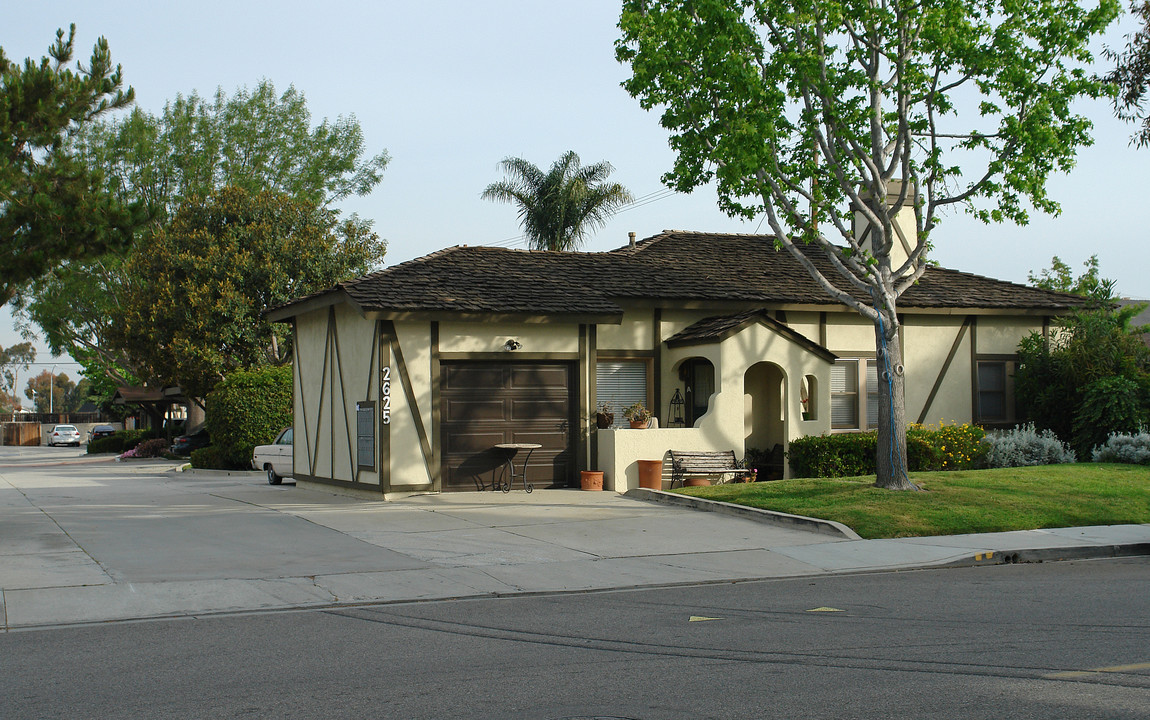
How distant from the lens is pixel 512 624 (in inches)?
346

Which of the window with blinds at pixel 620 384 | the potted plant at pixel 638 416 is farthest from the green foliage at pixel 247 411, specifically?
the potted plant at pixel 638 416

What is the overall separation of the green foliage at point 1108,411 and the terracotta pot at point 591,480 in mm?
10741

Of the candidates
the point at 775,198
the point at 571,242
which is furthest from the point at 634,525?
the point at 571,242

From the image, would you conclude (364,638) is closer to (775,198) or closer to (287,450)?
(775,198)

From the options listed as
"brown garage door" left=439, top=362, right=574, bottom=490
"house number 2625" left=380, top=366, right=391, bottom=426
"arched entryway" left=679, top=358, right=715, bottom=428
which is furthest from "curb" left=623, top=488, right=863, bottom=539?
"house number 2625" left=380, top=366, right=391, bottom=426

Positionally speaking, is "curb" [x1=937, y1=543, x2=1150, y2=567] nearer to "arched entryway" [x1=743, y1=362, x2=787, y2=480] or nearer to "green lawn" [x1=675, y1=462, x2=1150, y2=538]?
"green lawn" [x1=675, y1=462, x2=1150, y2=538]

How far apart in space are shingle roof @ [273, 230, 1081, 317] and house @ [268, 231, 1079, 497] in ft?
0.20

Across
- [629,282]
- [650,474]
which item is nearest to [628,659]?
[650,474]

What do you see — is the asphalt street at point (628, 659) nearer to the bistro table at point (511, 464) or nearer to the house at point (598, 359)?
the bistro table at point (511, 464)

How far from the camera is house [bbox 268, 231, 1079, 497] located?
19.1 meters

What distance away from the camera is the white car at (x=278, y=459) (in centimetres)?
2459

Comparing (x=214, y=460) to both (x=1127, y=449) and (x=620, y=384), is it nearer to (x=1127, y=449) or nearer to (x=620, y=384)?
(x=620, y=384)

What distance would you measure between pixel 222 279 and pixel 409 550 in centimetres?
2436

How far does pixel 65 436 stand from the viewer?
72375 millimetres
